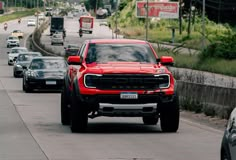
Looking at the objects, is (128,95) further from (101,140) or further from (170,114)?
(101,140)

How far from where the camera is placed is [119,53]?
20.2 m

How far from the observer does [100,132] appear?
64.8ft

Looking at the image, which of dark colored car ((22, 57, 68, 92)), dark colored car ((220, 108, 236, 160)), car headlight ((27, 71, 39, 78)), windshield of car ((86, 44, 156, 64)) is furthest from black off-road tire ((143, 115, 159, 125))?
car headlight ((27, 71, 39, 78))

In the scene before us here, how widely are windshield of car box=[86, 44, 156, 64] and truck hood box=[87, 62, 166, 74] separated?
0.37m

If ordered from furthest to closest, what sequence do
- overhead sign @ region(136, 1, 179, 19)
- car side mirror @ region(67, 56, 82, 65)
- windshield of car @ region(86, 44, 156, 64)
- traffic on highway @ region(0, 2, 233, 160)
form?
overhead sign @ region(136, 1, 179, 19) < windshield of car @ region(86, 44, 156, 64) < car side mirror @ region(67, 56, 82, 65) < traffic on highway @ region(0, 2, 233, 160)

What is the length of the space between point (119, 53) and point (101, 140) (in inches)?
111

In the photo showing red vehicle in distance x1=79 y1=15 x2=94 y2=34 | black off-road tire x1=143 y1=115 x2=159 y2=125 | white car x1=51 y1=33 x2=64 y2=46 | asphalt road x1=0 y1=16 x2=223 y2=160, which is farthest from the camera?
red vehicle in distance x1=79 y1=15 x2=94 y2=34

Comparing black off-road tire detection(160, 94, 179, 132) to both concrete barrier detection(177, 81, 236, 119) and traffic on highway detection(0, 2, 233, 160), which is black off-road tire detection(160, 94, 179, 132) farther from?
concrete barrier detection(177, 81, 236, 119)

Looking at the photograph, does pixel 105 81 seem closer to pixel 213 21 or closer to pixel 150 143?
pixel 150 143

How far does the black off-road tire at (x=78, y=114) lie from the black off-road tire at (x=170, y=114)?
60.6 inches

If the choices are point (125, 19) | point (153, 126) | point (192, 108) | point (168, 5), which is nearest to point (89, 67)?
point (153, 126)

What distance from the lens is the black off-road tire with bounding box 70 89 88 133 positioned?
19.1 m

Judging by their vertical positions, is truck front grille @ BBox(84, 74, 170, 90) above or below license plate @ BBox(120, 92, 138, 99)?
above

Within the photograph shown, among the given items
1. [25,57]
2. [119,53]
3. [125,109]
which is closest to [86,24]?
[25,57]
